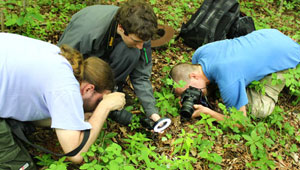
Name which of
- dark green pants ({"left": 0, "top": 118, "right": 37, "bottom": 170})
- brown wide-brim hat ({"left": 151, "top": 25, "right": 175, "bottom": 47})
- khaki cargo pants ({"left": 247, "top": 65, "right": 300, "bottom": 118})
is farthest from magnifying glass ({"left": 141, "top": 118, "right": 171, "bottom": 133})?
brown wide-brim hat ({"left": 151, "top": 25, "right": 175, "bottom": 47})

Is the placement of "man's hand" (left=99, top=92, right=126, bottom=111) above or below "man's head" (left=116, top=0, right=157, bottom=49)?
below

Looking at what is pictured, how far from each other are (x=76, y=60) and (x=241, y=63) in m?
2.20

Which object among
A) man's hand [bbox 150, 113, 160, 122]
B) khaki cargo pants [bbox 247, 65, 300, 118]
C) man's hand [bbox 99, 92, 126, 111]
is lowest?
khaki cargo pants [bbox 247, 65, 300, 118]

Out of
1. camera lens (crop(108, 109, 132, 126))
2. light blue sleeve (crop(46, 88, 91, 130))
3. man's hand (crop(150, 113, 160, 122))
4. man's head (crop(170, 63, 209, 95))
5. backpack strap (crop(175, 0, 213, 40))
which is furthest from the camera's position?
backpack strap (crop(175, 0, 213, 40))

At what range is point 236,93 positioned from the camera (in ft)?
10.6

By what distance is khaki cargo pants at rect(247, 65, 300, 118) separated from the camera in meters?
3.61

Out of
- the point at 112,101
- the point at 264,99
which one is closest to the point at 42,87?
the point at 112,101

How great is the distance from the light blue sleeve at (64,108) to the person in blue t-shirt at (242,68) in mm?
1794

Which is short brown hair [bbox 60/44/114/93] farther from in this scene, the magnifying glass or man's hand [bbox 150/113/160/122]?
man's hand [bbox 150/113/160/122]

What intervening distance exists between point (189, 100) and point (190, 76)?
50 centimetres

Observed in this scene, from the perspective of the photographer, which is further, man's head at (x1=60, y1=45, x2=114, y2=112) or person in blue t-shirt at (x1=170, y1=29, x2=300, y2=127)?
person in blue t-shirt at (x1=170, y1=29, x2=300, y2=127)

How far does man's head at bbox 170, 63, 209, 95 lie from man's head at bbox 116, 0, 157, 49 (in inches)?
42.0

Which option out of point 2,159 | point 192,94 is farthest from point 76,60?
point 192,94

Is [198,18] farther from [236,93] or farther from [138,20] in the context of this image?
[138,20]
